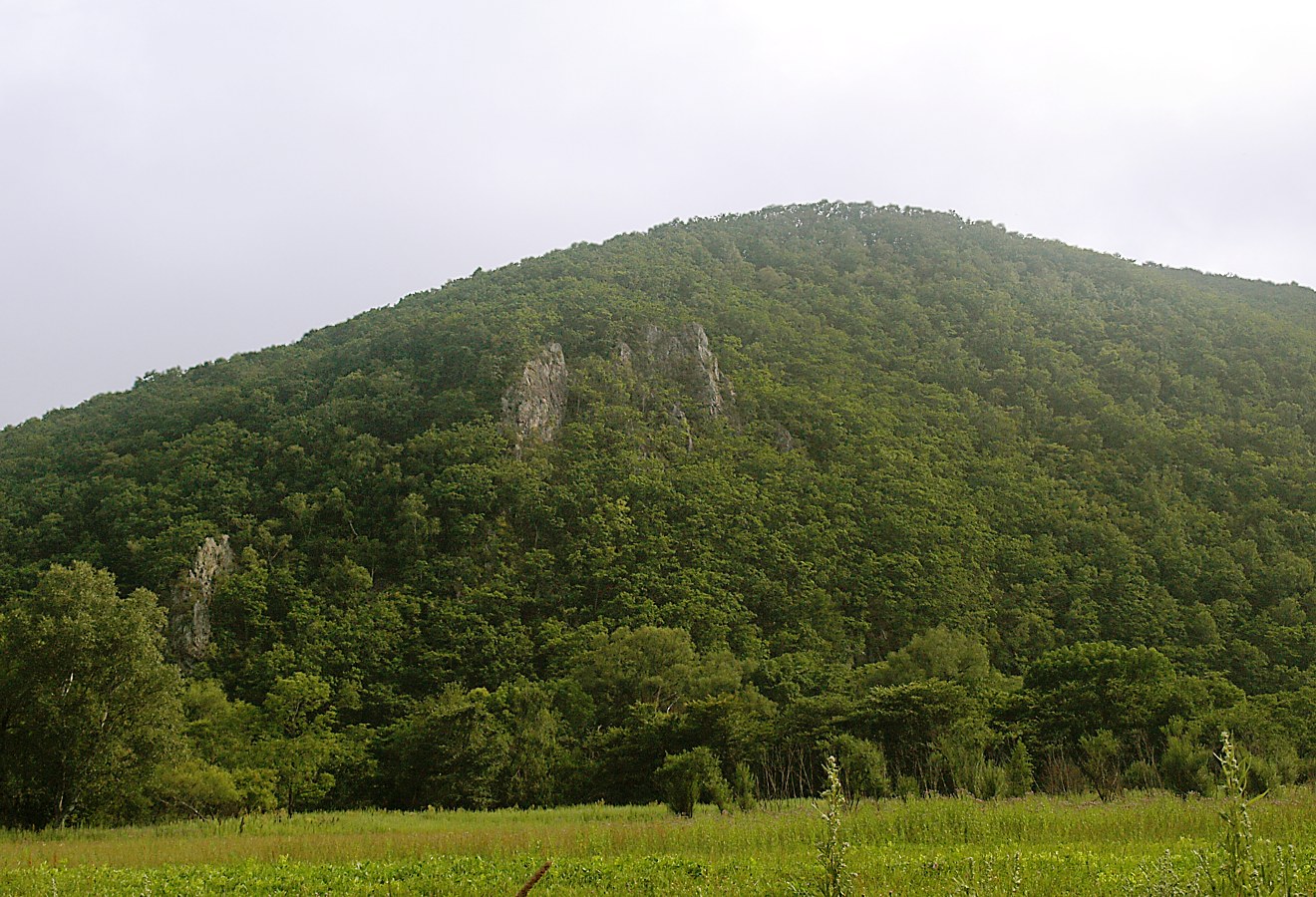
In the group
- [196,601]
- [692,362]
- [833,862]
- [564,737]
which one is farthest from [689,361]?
[833,862]

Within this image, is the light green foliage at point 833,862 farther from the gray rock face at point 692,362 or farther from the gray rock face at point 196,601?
the gray rock face at point 692,362

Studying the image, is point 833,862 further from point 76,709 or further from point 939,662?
point 939,662

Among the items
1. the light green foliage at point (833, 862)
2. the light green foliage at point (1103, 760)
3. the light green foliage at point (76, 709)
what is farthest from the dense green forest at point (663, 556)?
the light green foliage at point (833, 862)

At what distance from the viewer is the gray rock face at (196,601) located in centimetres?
4644

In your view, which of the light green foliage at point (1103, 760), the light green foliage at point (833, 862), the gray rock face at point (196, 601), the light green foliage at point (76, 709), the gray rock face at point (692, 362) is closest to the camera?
the light green foliage at point (833, 862)

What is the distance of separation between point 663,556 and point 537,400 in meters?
20.3

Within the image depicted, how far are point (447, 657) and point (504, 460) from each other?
19.1m

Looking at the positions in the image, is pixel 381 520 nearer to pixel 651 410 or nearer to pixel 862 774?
pixel 651 410

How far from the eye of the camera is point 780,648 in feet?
167

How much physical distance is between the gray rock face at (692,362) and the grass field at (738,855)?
6131 centimetres

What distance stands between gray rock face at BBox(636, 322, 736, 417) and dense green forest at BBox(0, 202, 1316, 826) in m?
0.48

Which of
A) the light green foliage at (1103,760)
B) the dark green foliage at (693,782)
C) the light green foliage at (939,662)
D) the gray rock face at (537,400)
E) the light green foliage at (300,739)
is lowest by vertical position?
the light green foliage at (939,662)

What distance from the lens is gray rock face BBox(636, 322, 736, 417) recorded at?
75688 mm

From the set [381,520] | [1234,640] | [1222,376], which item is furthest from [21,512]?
[1222,376]
